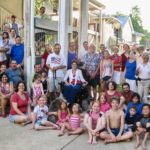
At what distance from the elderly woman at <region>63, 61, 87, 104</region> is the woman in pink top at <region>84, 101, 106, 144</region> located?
5.04ft

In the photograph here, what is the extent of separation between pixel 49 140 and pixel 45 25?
17.8ft

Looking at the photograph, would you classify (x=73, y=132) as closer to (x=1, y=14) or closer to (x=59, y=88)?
(x=59, y=88)

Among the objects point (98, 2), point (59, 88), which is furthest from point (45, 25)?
point (98, 2)

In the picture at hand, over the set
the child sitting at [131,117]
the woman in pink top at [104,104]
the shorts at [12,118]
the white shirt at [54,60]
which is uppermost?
the white shirt at [54,60]

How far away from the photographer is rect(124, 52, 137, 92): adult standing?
31.3 ft

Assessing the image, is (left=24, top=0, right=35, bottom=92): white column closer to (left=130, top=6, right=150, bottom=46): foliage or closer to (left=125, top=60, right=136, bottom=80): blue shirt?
(left=125, top=60, right=136, bottom=80): blue shirt

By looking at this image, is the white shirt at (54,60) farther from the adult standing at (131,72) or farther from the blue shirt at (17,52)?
the adult standing at (131,72)

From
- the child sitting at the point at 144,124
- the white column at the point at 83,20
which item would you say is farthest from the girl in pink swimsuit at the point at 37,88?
the white column at the point at 83,20

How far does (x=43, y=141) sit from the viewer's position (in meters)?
7.33

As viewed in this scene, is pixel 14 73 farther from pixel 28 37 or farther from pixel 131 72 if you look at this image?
pixel 131 72

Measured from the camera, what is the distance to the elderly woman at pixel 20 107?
27.6ft

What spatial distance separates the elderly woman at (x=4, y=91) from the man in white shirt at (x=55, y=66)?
3.61 feet

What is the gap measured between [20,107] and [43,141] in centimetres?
156

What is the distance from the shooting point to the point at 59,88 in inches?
390
